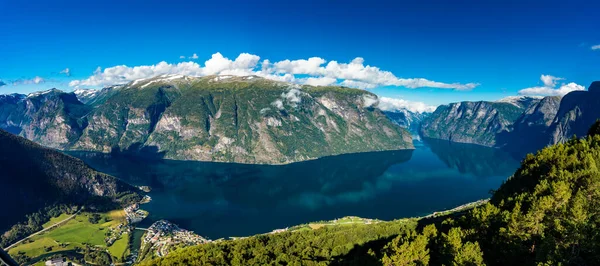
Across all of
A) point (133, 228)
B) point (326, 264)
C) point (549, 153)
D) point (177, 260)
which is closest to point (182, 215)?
point (133, 228)

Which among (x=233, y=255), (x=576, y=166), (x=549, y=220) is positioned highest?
(x=576, y=166)

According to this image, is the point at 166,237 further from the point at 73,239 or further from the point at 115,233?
the point at 73,239

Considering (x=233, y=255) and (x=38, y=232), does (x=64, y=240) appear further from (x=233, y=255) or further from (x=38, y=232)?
(x=233, y=255)

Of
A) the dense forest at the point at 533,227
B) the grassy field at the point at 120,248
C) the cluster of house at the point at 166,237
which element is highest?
the dense forest at the point at 533,227

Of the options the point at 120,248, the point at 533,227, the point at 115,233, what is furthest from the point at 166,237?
the point at 533,227

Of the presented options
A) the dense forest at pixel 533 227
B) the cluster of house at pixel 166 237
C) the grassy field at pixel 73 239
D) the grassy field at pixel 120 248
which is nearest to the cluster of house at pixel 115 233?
the grassy field at pixel 73 239

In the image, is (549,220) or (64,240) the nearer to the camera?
(549,220)

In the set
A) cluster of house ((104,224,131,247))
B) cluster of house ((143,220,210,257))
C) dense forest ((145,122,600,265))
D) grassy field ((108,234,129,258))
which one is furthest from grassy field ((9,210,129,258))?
dense forest ((145,122,600,265))

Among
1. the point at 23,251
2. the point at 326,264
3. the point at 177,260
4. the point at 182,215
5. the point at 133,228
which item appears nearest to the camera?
the point at 326,264

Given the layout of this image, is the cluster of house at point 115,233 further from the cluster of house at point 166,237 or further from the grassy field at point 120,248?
the cluster of house at point 166,237
